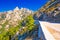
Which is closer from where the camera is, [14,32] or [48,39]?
[48,39]

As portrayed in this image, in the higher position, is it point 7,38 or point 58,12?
point 58,12

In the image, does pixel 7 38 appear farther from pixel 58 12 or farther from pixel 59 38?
pixel 59 38

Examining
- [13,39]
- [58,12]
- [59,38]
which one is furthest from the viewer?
[13,39]

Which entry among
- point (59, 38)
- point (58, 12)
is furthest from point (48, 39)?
point (58, 12)

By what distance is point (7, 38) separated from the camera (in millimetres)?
97000

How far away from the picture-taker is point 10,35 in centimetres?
9756

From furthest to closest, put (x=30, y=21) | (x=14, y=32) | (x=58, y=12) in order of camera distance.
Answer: (x=14, y=32) < (x=30, y=21) < (x=58, y=12)

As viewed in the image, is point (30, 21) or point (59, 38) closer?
point (59, 38)

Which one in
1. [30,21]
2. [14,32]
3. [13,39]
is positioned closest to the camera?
[30,21]

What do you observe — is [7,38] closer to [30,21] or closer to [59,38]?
[30,21]

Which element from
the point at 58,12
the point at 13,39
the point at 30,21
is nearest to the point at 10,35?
the point at 13,39

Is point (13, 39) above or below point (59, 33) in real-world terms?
below

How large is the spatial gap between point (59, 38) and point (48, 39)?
51.7 inches

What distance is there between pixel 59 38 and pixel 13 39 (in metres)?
107
